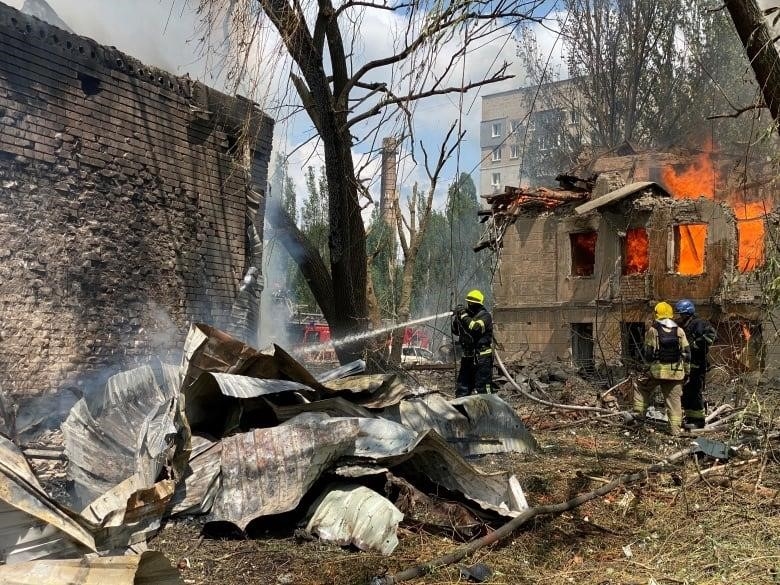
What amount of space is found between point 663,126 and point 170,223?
2673cm

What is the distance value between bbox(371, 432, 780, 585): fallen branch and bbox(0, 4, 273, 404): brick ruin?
310 centimetres

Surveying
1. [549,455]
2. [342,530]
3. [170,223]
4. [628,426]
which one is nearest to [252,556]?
[342,530]

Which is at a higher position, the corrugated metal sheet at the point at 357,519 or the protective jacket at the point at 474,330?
the protective jacket at the point at 474,330

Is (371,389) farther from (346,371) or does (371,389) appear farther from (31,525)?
(31,525)

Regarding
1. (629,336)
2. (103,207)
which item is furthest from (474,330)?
(629,336)

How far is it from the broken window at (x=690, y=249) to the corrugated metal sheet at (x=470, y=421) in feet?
42.7

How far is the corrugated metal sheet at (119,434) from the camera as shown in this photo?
4.17 m

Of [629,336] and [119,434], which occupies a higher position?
[119,434]

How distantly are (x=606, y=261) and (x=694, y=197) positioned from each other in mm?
5109

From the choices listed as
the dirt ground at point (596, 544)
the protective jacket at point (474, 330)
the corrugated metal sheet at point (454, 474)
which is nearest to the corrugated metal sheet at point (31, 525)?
the dirt ground at point (596, 544)

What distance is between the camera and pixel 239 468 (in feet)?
13.0

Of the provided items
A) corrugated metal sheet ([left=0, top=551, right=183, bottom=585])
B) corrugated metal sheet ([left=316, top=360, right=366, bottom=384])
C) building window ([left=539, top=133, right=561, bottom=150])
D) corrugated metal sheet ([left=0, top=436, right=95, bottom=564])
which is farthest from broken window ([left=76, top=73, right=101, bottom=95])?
building window ([left=539, top=133, right=561, bottom=150])

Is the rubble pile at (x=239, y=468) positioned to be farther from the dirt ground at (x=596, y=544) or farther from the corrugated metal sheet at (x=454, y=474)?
the dirt ground at (x=596, y=544)

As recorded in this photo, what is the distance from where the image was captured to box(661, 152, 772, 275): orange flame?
18.1 meters
